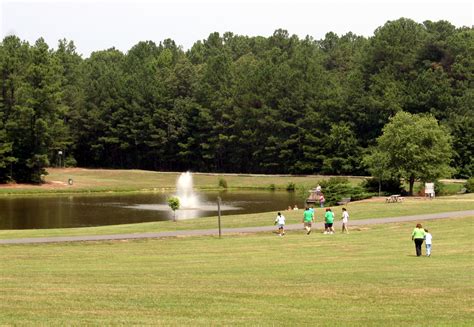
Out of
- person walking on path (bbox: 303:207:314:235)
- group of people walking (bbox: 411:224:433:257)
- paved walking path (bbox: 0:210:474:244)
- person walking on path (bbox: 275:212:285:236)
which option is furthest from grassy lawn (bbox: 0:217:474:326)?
person walking on path (bbox: 303:207:314:235)

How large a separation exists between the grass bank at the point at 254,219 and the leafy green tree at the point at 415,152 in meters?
12.0

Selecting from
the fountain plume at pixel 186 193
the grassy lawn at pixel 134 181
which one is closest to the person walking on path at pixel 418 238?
the fountain plume at pixel 186 193

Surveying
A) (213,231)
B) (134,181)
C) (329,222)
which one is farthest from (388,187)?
(134,181)

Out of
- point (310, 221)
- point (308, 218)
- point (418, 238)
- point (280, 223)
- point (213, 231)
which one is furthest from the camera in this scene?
point (213, 231)

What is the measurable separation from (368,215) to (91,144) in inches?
3667

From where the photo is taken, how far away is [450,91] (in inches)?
4122

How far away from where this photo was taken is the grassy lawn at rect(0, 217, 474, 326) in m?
17.9

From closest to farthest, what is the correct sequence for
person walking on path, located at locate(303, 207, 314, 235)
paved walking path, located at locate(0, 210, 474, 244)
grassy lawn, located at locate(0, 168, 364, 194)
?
1. paved walking path, located at locate(0, 210, 474, 244)
2. person walking on path, located at locate(303, 207, 314, 235)
3. grassy lawn, located at locate(0, 168, 364, 194)

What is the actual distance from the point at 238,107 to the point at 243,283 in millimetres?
100550

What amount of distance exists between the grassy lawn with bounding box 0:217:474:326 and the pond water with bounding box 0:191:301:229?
65.6ft

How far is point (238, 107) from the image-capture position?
123000mm

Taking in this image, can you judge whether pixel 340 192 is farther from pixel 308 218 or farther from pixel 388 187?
pixel 308 218

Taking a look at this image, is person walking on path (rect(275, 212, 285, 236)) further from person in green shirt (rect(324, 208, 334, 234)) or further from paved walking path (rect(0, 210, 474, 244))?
A: person in green shirt (rect(324, 208, 334, 234))

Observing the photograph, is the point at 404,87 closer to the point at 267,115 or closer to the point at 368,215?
the point at 267,115
